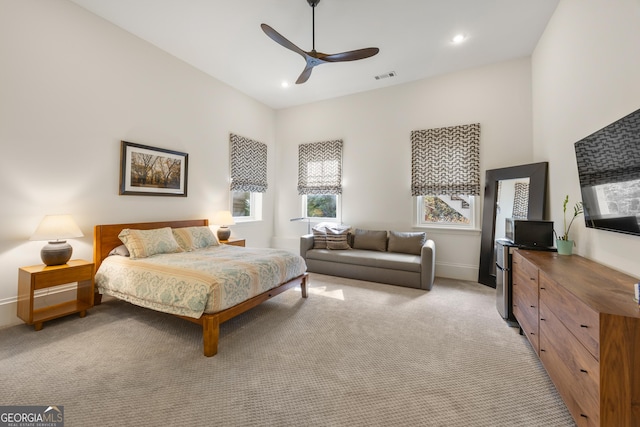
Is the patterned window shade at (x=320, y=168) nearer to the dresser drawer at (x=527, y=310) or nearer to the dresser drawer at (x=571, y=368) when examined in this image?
the dresser drawer at (x=527, y=310)

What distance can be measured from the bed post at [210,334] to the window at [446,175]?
12.1ft

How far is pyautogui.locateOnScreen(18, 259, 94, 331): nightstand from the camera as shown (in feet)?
7.79

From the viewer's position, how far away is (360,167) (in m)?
5.07

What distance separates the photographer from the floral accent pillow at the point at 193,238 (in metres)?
3.62

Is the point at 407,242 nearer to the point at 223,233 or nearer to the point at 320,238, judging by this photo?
the point at 320,238

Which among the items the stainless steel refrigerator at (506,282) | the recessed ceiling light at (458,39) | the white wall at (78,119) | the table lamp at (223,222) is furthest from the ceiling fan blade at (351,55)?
the table lamp at (223,222)

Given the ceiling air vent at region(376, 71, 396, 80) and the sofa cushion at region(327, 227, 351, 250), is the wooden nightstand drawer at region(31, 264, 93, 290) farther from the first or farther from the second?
the ceiling air vent at region(376, 71, 396, 80)

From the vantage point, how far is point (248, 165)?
5242mm

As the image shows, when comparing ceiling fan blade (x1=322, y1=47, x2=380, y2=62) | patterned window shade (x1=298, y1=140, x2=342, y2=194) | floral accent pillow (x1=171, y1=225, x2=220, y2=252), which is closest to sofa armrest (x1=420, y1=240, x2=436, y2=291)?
patterned window shade (x1=298, y1=140, x2=342, y2=194)

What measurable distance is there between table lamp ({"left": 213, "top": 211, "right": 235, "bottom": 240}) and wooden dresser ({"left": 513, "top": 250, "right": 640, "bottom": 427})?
13.1ft

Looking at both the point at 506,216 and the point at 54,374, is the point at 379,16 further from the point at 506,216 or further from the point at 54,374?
the point at 54,374

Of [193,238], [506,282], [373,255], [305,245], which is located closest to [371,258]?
[373,255]

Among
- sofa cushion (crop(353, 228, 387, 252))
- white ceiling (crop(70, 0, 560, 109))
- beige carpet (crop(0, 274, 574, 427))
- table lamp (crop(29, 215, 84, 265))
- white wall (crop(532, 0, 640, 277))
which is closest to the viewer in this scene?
beige carpet (crop(0, 274, 574, 427))

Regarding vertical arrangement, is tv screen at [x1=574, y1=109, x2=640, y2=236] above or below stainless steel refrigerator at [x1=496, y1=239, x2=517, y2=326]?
above
